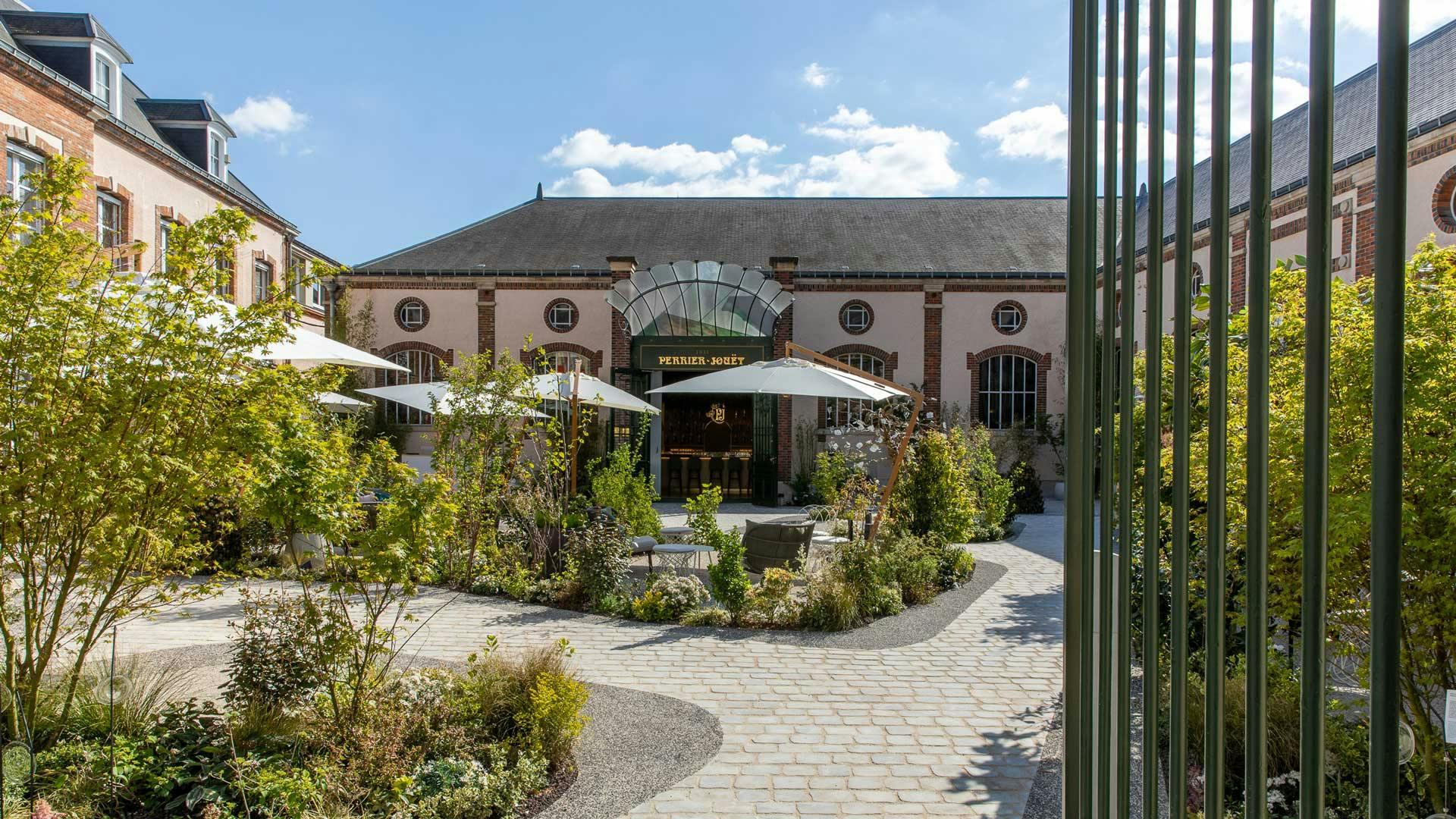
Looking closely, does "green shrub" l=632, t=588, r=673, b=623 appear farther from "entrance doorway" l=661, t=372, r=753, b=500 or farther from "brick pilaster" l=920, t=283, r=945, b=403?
"brick pilaster" l=920, t=283, r=945, b=403

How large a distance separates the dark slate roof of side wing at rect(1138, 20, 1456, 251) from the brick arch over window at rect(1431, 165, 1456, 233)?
2.72 ft

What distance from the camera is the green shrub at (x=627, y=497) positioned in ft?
33.9

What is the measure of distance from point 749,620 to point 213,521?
609 cm

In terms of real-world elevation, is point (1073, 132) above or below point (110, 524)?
above

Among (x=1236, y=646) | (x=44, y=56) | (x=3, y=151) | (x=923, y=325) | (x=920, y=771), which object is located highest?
(x=44, y=56)

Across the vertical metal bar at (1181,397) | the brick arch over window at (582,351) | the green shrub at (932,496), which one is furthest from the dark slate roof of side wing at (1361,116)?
the brick arch over window at (582,351)

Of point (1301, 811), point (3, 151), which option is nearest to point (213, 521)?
point (3, 151)

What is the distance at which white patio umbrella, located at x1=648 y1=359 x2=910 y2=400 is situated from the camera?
10.0 meters

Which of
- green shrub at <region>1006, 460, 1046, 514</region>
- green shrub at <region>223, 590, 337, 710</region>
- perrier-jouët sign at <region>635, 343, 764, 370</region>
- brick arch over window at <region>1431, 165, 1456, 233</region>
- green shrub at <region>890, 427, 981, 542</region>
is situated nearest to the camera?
green shrub at <region>223, 590, 337, 710</region>

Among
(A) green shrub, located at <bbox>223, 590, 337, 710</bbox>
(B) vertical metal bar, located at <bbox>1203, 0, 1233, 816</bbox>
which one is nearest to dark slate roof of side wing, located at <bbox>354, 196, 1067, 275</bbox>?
(A) green shrub, located at <bbox>223, 590, 337, 710</bbox>

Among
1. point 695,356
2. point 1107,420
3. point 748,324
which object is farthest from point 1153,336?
point 748,324

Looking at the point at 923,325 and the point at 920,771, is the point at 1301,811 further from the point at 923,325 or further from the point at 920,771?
the point at 923,325

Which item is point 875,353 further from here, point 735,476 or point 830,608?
point 830,608

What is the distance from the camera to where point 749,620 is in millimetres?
7434
